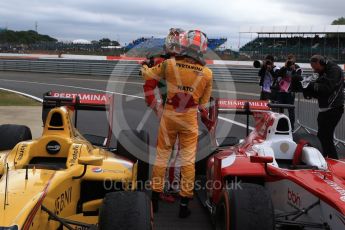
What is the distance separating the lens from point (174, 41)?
18.4 feet

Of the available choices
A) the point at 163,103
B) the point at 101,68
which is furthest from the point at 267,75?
the point at 101,68

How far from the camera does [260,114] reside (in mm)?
6570

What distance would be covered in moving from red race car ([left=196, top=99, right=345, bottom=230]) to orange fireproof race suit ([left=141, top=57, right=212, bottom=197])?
0.32 metres

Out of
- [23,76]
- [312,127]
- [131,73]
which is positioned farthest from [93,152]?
[23,76]

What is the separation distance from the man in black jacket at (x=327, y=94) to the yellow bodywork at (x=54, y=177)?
3338mm

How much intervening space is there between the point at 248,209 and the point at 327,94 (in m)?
3.85

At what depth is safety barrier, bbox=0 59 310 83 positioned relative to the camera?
25.1 meters

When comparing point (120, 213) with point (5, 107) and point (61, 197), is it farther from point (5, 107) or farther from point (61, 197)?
point (5, 107)

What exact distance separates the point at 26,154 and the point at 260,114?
9.87 ft

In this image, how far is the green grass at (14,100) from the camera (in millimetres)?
16312

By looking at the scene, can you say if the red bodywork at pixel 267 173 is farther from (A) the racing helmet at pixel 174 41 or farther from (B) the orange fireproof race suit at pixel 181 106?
(A) the racing helmet at pixel 174 41

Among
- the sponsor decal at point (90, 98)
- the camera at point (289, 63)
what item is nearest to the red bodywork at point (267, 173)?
the sponsor decal at point (90, 98)

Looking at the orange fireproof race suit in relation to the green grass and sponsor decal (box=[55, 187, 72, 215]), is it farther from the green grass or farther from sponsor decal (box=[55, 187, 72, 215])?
the green grass

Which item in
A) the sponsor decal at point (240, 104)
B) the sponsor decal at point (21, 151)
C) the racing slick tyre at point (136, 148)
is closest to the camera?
the sponsor decal at point (21, 151)
